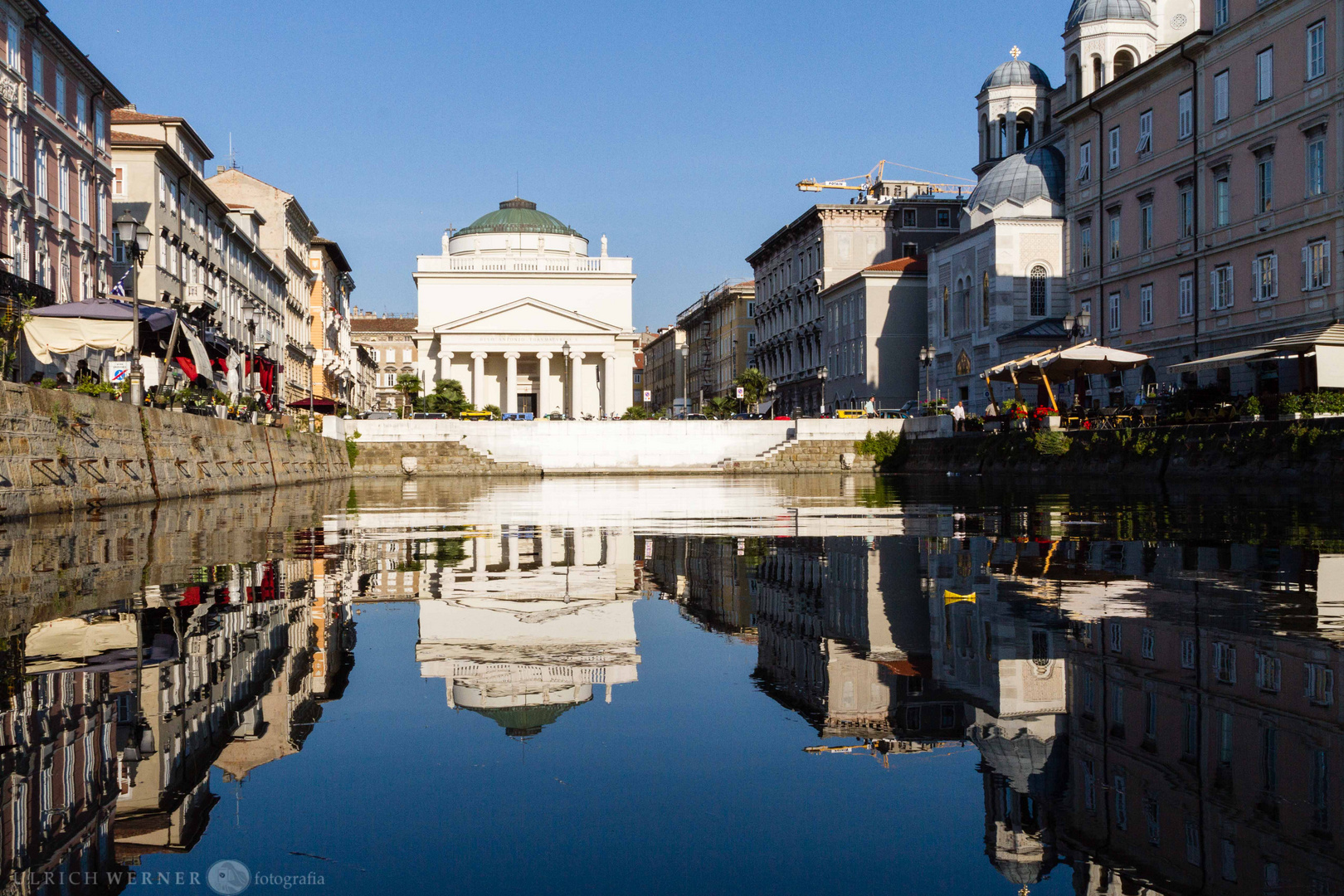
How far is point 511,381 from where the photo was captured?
327 ft

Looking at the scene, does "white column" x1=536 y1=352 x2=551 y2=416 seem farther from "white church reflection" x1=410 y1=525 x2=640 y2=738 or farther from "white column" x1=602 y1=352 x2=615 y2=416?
"white church reflection" x1=410 y1=525 x2=640 y2=738

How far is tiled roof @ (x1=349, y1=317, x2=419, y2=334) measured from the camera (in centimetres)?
15925

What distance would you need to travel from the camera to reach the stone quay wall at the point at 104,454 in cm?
1595

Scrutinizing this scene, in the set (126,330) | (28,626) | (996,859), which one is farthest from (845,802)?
(126,330)

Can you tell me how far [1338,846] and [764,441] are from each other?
199 feet

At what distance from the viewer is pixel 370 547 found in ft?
42.9

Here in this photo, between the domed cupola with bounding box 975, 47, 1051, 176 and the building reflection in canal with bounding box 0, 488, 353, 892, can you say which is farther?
the domed cupola with bounding box 975, 47, 1051, 176

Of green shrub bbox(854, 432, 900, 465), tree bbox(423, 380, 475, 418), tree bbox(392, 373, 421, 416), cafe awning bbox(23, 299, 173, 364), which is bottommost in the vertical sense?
green shrub bbox(854, 432, 900, 465)

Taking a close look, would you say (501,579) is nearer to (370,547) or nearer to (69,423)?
(370,547)

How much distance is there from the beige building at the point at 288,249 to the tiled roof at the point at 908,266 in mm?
36746

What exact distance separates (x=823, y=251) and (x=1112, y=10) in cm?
3314

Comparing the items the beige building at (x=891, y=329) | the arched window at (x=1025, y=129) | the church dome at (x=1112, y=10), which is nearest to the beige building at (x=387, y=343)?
the beige building at (x=891, y=329)

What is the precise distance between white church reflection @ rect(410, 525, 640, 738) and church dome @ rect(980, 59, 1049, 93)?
213 ft

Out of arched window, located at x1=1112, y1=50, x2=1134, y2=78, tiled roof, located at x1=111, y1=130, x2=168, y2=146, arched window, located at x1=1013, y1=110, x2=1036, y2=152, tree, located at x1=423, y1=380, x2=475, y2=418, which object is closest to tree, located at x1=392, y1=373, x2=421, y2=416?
tree, located at x1=423, y1=380, x2=475, y2=418
